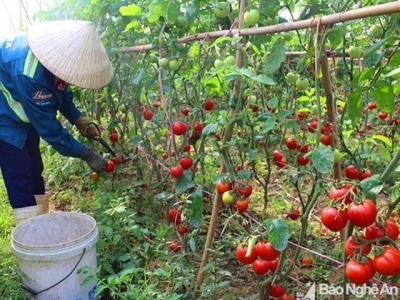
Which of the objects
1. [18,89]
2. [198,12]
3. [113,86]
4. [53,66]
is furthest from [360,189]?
[113,86]

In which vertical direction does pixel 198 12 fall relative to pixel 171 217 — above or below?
above

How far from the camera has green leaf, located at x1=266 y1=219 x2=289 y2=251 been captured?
1.33 meters

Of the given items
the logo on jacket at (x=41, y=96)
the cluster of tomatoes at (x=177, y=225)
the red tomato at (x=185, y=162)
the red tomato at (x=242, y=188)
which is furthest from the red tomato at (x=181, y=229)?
the logo on jacket at (x=41, y=96)

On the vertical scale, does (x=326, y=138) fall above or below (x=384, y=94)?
below

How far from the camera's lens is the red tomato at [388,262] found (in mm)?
1072

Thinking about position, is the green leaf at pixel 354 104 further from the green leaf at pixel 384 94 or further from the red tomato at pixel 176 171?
the red tomato at pixel 176 171

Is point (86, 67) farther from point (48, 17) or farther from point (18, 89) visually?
point (48, 17)

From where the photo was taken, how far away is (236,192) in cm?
167

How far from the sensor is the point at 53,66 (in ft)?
6.82

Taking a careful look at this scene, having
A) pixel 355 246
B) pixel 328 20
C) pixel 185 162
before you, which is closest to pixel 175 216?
pixel 185 162

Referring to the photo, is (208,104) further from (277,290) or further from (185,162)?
(277,290)

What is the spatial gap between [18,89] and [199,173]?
5.52 ft

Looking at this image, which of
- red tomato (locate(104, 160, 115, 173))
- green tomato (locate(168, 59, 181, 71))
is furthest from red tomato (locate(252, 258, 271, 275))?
red tomato (locate(104, 160, 115, 173))

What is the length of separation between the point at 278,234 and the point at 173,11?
1.13m
